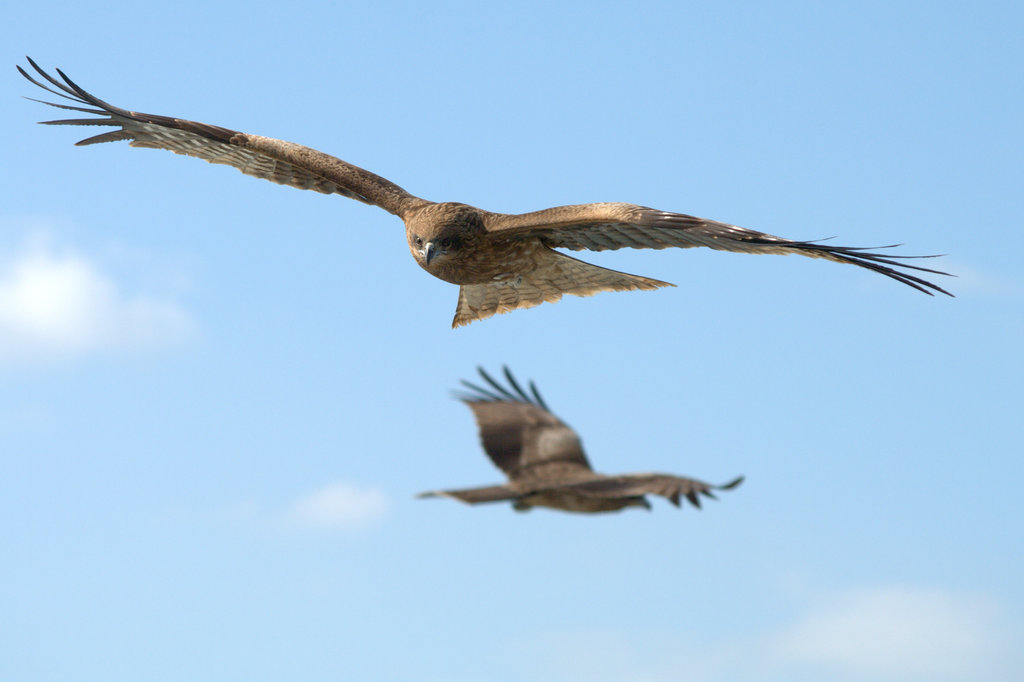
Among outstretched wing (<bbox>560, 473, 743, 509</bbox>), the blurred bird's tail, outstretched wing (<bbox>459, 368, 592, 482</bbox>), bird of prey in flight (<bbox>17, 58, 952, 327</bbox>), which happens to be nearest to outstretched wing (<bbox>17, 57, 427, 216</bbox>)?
bird of prey in flight (<bbox>17, 58, 952, 327</bbox>)

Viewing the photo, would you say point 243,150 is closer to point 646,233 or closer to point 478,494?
point 646,233

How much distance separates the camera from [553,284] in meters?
9.66

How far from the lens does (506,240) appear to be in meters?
9.12

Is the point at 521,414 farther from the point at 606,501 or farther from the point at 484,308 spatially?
the point at 484,308

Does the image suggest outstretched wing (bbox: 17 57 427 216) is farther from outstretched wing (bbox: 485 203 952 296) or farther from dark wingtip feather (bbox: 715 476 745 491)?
dark wingtip feather (bbox: 715 476 745 491)

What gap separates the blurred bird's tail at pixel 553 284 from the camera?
9430 mm

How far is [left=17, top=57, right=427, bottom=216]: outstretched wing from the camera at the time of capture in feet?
33.6

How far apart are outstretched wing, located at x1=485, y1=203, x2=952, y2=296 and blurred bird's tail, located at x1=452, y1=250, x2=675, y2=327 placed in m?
0.44

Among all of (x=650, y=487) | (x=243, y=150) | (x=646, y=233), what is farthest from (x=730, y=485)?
(x=243, y=150)

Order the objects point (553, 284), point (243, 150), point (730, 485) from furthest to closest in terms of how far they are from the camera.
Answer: point (243, 150)
point (553, 284)
point (730, 485)

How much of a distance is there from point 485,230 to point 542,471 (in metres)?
4.25

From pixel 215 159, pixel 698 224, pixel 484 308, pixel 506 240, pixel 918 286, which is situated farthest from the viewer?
pixel 215 159

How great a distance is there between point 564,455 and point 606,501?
1.63ft

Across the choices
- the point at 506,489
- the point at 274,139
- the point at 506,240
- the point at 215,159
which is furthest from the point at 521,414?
the point at 215,159
